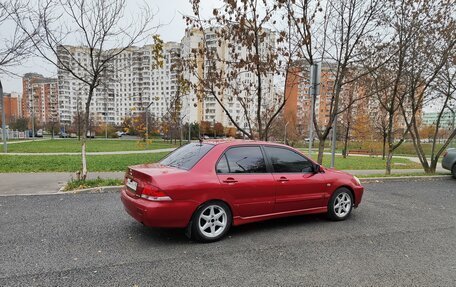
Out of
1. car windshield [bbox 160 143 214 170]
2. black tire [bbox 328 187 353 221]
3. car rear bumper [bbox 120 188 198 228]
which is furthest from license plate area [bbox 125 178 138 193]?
→ black tire [bbox 328 187 353 221]

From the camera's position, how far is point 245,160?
4.65 m

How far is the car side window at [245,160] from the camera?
14.8ft

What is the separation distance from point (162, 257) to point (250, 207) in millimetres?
1497

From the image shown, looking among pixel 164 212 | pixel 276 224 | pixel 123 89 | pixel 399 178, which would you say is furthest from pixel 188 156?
pixel 123 89

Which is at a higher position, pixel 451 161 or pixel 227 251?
pixel 451 161

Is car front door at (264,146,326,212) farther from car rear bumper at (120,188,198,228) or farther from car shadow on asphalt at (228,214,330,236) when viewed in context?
car rear bumper at (120,188,198,228)

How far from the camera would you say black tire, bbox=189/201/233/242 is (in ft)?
13.4

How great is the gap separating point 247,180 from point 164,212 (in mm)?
1333

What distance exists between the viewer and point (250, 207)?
4477 mm

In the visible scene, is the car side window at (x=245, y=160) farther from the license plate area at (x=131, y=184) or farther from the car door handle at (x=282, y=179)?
the license plate area at (x=131, y=184)

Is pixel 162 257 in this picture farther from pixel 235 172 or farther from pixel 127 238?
pixel 235 172

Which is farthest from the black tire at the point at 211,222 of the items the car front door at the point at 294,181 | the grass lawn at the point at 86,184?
the grass lawn at the point at 86,184

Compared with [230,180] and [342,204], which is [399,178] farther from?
[230,180]

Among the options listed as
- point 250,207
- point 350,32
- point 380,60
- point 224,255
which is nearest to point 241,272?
point 224,255
